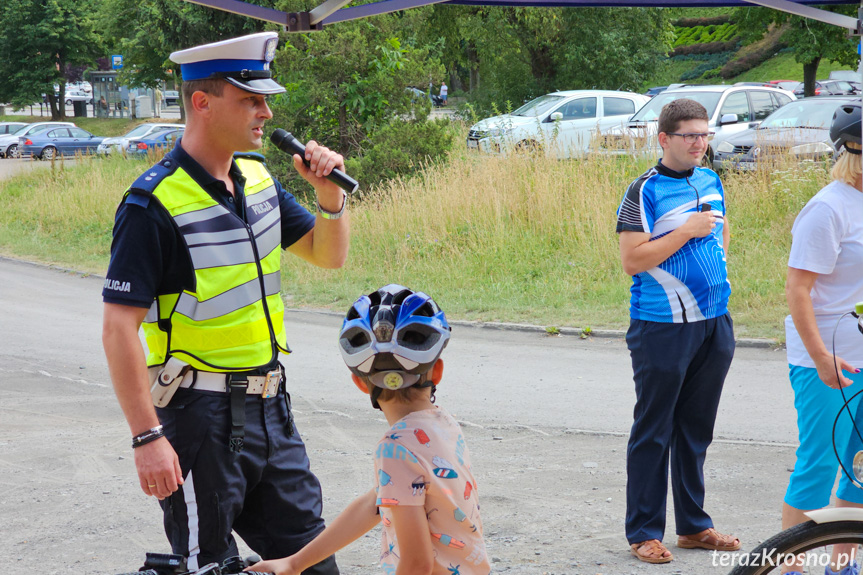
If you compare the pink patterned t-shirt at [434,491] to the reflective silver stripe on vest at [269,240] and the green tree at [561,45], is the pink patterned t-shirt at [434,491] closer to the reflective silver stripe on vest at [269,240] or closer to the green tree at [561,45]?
the reflective silver stripe on vest at [269,240]

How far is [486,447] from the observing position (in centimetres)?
609

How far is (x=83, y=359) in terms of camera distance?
866 centimetres

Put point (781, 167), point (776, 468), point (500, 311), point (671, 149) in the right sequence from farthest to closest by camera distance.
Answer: point (781, 167) < point (500, 311) < point (776, 468) < point (671, 149)

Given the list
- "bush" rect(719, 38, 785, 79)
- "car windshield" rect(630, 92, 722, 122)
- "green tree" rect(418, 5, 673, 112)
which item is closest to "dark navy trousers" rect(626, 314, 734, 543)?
"car windshield" rect(630, 92, 722, 122)

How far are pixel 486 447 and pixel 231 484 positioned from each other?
339 centimetres

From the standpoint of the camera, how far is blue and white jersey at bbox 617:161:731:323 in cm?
418

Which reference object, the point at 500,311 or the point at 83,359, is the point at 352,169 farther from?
the point at 83,359

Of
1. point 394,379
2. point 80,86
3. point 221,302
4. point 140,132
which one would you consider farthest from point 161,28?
point 80,86

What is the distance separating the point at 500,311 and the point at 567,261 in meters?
1.65

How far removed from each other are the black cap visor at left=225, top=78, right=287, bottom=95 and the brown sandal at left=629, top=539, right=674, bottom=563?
2628 mm

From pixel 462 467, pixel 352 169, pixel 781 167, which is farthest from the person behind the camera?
pixel 352 169

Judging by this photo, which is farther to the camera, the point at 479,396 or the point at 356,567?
the point at 479,396

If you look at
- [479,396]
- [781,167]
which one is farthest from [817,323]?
[781,167]

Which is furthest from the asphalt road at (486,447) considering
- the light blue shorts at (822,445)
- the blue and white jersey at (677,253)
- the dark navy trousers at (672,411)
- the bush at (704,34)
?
the bush at (704,34)
